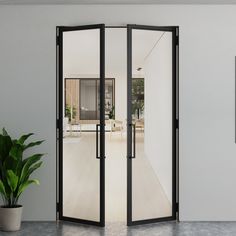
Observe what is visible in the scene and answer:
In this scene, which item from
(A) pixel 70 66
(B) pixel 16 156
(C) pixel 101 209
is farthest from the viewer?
(A) pixel 70 66

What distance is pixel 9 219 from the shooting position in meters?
4.13

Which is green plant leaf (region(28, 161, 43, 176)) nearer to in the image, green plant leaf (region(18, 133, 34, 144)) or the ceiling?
green plant leaf (region(18, 133, 34, 144))

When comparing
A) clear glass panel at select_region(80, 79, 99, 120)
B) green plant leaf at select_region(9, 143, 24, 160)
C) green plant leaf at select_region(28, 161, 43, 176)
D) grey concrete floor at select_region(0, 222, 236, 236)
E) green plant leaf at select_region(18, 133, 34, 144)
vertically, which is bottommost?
grey concrete floor at select_region(0, 222, 236, 236)

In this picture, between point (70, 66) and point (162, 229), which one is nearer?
point (162, 229)

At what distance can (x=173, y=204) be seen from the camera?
4539 mm

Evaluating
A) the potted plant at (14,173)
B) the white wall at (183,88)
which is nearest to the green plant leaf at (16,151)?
the potted plant at (14,173)

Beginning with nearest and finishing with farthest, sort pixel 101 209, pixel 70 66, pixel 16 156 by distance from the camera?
pixel 16 156 → pixel 101 209 → pixel 70 66

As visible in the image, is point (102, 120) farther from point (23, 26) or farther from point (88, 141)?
point (23, 26)

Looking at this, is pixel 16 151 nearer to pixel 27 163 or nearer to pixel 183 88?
pixel 27 163

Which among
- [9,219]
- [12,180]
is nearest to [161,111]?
[12,180]

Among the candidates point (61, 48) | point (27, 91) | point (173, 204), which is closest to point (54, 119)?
point (27, 91)

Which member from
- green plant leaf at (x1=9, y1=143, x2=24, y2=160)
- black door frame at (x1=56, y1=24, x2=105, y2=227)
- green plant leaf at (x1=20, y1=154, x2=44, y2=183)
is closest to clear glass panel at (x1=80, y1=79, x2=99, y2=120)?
black door frame at (x1=56, y1=24, x2=105, y2=227)

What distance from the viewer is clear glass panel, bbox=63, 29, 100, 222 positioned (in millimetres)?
4363

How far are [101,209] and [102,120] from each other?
0.92m
